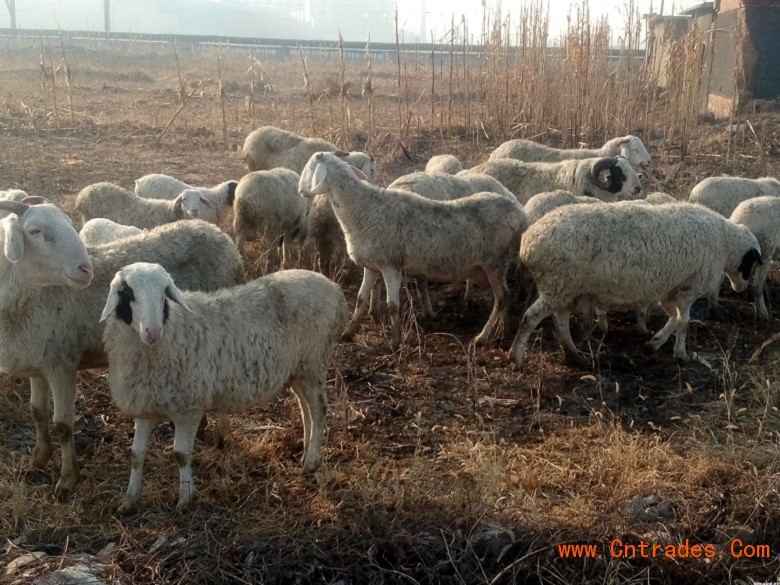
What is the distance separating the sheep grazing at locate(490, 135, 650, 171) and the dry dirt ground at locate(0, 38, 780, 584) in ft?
10.1

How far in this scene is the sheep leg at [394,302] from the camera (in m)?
6.71

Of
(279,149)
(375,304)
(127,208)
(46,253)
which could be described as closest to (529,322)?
(375,304)

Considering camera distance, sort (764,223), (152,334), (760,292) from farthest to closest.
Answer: (764,223) < (760,292) < (152,334)

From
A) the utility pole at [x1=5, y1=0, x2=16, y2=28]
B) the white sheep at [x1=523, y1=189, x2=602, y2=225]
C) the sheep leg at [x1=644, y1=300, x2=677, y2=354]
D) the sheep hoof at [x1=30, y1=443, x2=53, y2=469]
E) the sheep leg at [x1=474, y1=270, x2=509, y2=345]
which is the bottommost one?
the sheep hoof at [x1=30, y1=443, x2=53, y2=469]

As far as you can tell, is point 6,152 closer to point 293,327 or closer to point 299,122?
point 299,122

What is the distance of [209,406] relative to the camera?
4.45m

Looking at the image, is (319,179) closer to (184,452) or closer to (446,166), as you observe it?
(184,452)

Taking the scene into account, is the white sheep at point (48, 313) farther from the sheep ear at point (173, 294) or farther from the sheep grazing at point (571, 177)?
the sheep grazing at point (571, 177)

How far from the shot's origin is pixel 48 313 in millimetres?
4766

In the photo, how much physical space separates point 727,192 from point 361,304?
4603mm

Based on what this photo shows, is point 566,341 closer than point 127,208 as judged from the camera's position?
Yes

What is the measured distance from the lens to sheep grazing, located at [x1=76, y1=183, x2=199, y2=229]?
8.09 meters

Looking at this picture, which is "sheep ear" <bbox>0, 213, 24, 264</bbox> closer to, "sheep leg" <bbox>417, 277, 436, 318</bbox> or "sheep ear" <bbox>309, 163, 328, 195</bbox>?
"sheep ear" <bbox>309, 163, 328, 195</bbox>

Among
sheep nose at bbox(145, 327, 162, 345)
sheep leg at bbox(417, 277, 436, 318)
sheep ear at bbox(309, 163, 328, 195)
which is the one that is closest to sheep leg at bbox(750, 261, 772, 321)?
sheep leg at bbox(417, 277, 436, 318)
